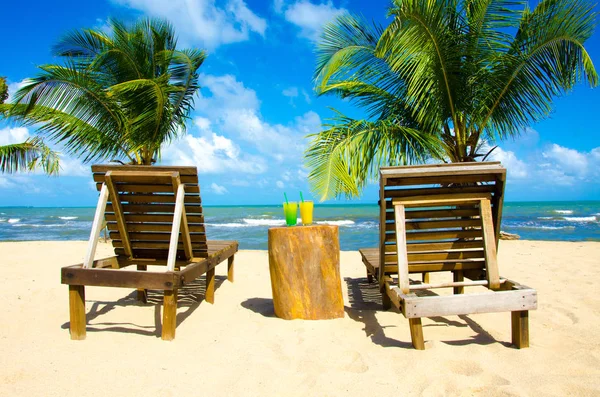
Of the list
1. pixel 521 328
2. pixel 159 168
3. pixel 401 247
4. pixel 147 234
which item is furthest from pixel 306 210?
pixel 521 328

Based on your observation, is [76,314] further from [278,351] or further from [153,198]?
[278,351]

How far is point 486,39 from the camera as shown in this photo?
19.8ft

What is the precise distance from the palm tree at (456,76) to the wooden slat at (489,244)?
2.25 meters

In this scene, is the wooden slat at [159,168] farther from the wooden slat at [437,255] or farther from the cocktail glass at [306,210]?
the wooden slat at [437,255]

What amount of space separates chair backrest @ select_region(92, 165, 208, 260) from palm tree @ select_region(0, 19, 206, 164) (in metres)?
4.22

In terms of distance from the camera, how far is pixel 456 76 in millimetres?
6016

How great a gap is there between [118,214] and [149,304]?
1.20 meters

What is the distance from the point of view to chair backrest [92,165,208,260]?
3.44m

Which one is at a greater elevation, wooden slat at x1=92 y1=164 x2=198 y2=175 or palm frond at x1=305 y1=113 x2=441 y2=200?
palm frond at x1=305 y1=113 x2=441 y2=200

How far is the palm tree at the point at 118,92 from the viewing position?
288 inches

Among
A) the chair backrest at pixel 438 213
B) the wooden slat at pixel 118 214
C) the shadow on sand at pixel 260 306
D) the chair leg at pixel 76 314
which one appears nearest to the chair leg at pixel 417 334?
the chair backrest at pixel 438 213

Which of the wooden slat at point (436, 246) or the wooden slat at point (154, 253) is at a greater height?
the wooden slat at point (436, 246)

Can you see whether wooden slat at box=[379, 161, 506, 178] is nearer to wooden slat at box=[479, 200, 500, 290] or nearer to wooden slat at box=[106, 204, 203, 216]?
wooden slat at box=[479, 200, 500, 290]

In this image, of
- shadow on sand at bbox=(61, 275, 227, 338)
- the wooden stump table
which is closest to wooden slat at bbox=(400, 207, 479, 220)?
the wooden stump table
